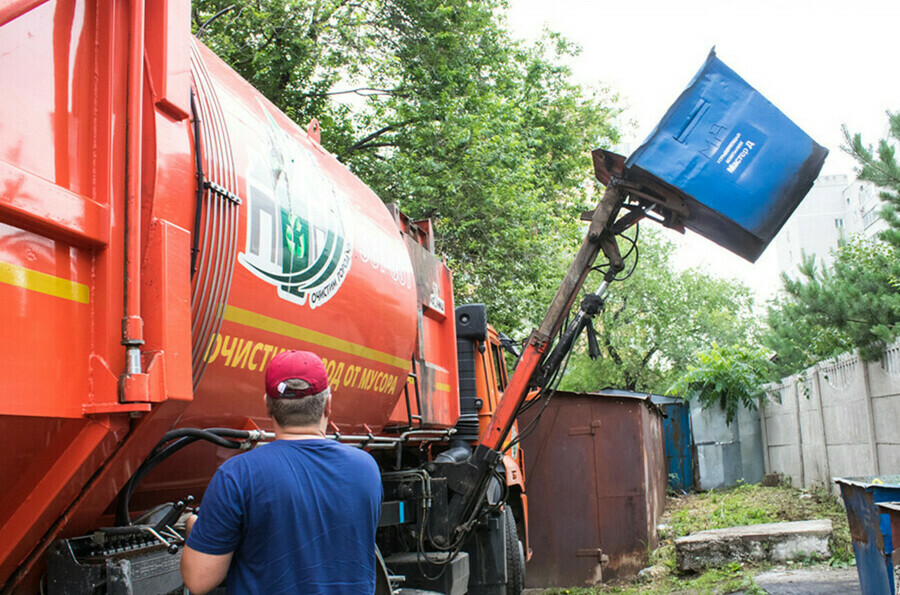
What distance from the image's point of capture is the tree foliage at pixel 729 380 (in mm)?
18766

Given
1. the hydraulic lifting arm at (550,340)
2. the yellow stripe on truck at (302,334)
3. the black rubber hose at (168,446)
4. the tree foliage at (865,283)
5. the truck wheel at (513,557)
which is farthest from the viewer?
Result: the tree foliage at (865,283)

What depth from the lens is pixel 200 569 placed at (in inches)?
86.5

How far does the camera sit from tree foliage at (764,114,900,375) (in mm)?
8164

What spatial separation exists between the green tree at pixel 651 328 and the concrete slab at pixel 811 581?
2385 cm

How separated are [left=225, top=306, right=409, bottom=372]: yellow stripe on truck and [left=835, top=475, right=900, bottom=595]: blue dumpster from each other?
3435 mm

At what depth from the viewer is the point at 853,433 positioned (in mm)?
10859

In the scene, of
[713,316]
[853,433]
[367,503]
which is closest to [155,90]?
[367,503]

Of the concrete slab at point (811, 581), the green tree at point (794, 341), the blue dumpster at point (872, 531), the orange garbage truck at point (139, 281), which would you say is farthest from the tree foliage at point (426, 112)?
the orange garbage truck at point (139, 281)

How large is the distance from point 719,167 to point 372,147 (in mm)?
10317

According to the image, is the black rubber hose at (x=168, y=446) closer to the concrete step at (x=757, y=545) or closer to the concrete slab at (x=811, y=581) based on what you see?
the concrete slab at (x=811, y=581)

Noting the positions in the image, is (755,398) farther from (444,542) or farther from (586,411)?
(444,542)

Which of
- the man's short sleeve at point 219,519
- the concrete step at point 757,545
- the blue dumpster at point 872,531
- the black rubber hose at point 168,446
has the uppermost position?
the black rubber hose at point 168,446

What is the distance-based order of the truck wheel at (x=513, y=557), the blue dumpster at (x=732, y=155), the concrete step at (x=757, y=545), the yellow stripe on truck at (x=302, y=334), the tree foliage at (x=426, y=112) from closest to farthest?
the yellow stripe on truck at (x=302, y=334) < the blue dumpster at (x=732, y=155) < the truck wheel at (x=513, y=557) < the concrete step at (x=757, y=545) < the tree foliage at (x=426, y=112)

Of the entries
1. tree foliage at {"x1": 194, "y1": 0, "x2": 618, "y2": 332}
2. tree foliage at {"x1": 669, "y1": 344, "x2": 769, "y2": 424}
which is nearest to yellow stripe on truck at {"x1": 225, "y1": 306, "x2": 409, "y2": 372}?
tree foliage at {"x1": 194, "y1": 0, "x2": 618, "y2": 332}
